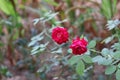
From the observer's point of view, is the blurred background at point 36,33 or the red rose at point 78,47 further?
the blurred background at point 36,33

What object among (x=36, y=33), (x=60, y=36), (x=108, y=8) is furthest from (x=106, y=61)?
(x=36, y=33)

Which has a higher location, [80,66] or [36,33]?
[36,33]

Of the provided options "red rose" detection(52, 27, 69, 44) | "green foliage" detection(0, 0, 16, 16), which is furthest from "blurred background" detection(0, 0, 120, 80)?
"red rose" detection(52, 27, 69, 44)

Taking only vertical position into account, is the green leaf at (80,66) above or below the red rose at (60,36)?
below

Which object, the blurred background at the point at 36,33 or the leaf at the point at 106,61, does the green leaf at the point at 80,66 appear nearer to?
the leaf at the point at 106,61

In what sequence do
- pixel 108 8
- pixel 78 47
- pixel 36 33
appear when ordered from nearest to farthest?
pixel 78 47, pixel 108 8, pixel 36 33

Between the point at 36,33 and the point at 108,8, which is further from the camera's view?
the point at 36,33

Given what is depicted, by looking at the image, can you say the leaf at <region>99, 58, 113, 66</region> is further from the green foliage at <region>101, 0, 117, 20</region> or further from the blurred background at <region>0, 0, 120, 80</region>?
the green foliage at <region>101, 0, 117, 20</region>

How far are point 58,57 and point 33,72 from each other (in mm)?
438

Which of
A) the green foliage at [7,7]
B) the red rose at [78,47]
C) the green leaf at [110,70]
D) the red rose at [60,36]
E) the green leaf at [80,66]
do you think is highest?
the green foliage at [7,7]

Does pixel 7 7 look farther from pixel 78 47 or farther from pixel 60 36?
pixel 78 47

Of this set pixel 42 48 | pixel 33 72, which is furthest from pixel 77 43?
pixel 33 72

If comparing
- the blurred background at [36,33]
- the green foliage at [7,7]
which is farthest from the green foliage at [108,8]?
the green foliage at [7,7]

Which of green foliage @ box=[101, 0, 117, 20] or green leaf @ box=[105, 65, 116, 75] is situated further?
green foliage @ box=[101, 0, 117, 20]
